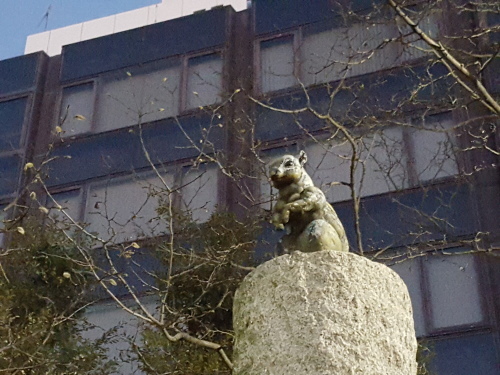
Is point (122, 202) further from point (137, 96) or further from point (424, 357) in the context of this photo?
point (424, 357)

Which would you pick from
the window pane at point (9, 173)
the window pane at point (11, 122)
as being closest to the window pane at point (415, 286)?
the window pane at point (9, 173)

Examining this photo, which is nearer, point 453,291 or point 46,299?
point 46,299

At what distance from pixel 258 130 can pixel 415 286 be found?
369 centimetres

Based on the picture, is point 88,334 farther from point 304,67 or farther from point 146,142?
point 304,67

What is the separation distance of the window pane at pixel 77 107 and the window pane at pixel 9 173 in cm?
100

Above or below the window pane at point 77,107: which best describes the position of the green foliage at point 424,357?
below

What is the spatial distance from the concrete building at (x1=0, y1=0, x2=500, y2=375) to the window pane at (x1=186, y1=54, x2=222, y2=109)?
0.03 meters

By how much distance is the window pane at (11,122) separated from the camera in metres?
15.2

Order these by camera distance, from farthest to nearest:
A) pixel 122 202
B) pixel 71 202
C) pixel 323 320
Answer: pixel 71 202 < pixel 122 202 < pixel 323 320

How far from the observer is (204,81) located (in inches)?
557

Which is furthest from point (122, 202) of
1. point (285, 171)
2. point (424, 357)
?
point (285, 171)

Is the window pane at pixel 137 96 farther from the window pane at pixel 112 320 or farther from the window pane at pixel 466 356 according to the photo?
the window pane at pixel 466 356

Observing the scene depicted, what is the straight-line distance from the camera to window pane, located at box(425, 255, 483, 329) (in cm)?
1098

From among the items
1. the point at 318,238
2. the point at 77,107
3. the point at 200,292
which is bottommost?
the point at 318,238
